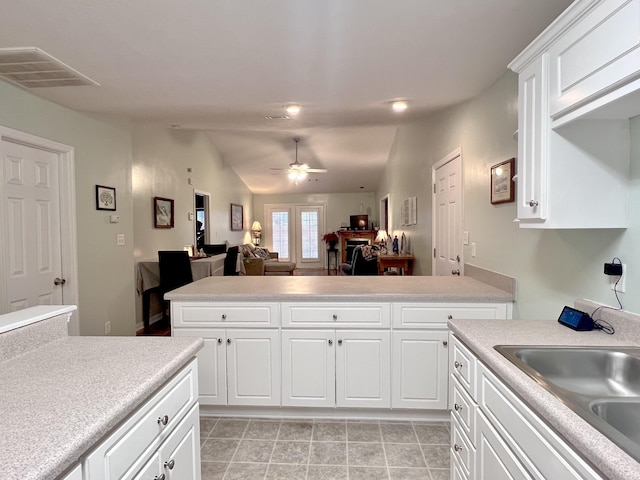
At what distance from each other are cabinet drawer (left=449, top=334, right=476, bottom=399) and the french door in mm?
9187

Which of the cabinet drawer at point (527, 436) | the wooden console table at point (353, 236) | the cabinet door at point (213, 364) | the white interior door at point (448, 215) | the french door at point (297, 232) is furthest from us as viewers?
the french door at point (297, 232)

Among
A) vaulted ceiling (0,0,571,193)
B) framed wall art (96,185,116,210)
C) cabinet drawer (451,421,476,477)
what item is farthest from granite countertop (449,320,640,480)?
framed wall art (96,185,116,210)

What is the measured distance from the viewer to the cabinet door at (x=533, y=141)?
1375 millimetres

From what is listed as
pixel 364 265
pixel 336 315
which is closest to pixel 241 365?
pixel 336 315

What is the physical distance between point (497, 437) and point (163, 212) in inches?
194

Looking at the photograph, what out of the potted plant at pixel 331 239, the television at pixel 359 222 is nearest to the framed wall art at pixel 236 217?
the potted plant at pixel 331 239

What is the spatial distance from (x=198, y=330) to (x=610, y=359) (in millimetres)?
2135

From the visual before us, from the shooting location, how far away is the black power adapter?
1347 mm

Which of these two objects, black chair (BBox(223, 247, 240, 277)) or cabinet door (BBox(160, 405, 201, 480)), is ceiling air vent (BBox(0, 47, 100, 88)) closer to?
cabinet door (BBox(160, 405, 201, 480))

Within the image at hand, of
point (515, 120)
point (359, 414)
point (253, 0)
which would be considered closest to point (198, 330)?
point (359, 414)

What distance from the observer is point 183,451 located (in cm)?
121

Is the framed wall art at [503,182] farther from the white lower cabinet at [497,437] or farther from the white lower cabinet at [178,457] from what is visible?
the white lower cabinet at [178,457]

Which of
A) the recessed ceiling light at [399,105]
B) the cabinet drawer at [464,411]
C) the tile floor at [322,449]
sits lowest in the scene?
the tile floor at [322,449]

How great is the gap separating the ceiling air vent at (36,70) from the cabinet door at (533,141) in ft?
8.46
